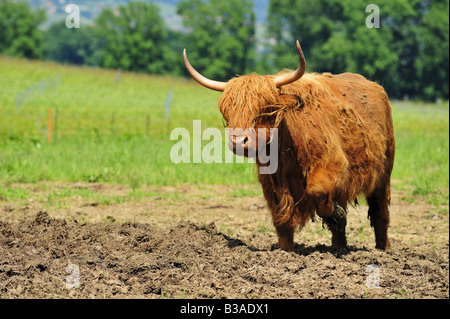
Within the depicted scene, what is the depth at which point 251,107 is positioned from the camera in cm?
508

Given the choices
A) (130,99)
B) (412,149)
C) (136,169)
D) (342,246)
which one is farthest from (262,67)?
(342,246)

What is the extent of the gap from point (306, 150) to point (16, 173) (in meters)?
7.03

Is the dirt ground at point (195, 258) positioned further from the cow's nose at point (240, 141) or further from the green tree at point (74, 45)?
the green tree at point (74, 45)

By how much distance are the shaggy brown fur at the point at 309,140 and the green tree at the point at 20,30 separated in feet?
223

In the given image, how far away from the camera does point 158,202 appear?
9.23 m

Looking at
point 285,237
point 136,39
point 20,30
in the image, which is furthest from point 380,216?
point 20,30

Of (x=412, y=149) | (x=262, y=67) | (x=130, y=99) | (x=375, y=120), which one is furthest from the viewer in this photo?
(x=262, y=67)

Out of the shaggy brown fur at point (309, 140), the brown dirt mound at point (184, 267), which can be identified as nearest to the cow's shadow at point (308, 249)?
the brown dirt mound at point (184, 267)

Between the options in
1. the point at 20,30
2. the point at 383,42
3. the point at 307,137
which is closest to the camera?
the point at 307,137

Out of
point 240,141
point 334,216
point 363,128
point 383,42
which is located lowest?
point 383,42

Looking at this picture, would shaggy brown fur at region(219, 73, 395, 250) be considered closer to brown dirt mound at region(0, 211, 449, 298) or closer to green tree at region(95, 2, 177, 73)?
brown dirt mound at region(0, 211, 449, 298)

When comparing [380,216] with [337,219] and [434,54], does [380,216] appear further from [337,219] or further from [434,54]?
[434,54]

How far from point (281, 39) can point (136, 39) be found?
17917 mm
